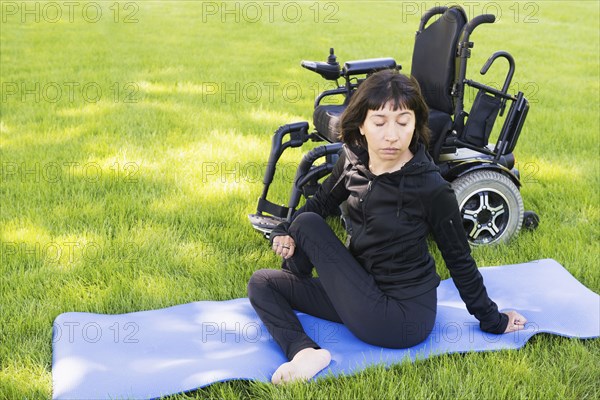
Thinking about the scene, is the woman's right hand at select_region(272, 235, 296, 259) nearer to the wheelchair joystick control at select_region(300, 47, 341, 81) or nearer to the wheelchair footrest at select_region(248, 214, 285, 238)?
the wheelchair footrest at select_region(248, 214, 285, 238)

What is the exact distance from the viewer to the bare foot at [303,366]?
97.4 inches

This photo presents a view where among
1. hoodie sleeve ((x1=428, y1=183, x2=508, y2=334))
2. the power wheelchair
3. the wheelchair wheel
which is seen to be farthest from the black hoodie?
the wheelchair wheel

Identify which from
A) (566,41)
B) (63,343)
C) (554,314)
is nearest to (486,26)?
(566,41)

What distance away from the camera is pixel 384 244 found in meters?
2.68

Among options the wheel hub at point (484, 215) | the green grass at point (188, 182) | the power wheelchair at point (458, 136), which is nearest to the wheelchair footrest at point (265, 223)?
the power wheelchair at point (458, 136)

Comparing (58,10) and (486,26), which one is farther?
(58,10)

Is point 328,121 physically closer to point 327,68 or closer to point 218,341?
point 327,68

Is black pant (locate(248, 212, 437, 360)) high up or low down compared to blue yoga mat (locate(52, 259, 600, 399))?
up

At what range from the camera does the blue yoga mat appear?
2.50 m

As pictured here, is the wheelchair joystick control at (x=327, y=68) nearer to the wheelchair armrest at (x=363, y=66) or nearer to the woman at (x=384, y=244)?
the wheelchair armrest at (x=363, y=66)

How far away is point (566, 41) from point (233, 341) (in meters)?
9.37

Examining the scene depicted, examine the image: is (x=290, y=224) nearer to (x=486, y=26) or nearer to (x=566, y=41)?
(x=566, y=41)

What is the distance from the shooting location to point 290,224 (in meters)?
2.91

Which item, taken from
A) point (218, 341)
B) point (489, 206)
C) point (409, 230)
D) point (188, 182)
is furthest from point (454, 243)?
point (188, 182)
